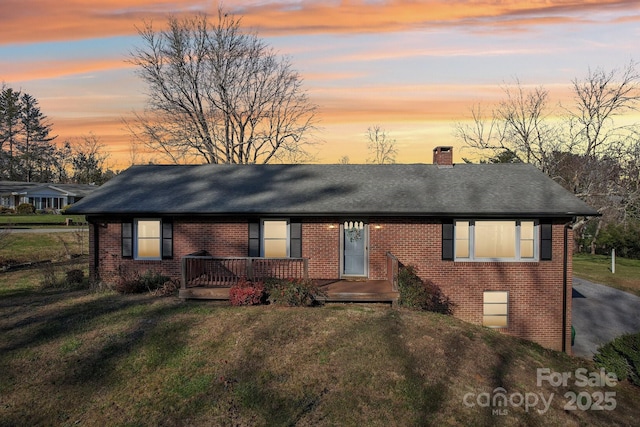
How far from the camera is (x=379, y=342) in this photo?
1090cm

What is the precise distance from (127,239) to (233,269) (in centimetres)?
427

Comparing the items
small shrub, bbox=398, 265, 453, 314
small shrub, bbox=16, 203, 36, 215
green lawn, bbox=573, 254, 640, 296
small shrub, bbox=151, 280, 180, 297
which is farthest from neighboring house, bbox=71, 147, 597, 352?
small shrub, bbox=16, 203, 36, 215

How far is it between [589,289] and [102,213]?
2690 centimetres

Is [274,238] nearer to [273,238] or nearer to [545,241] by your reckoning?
[273,238]

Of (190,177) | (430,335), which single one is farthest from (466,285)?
(190,177)

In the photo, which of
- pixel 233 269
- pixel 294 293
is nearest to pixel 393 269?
pixel 294 293

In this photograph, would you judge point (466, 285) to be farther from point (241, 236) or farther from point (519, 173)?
point (241, 236)

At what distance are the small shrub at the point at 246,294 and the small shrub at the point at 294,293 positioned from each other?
0.95 ft

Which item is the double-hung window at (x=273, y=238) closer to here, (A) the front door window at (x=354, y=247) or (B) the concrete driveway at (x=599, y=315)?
(A) the front door window at (x=354, y=247)

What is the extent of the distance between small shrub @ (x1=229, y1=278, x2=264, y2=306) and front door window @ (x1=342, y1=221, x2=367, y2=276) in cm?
365

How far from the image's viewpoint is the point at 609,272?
3209 cm

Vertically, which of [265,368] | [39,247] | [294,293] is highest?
[294,293]

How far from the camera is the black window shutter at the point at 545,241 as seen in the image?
15320 mm

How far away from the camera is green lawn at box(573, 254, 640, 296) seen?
28.2 meters
